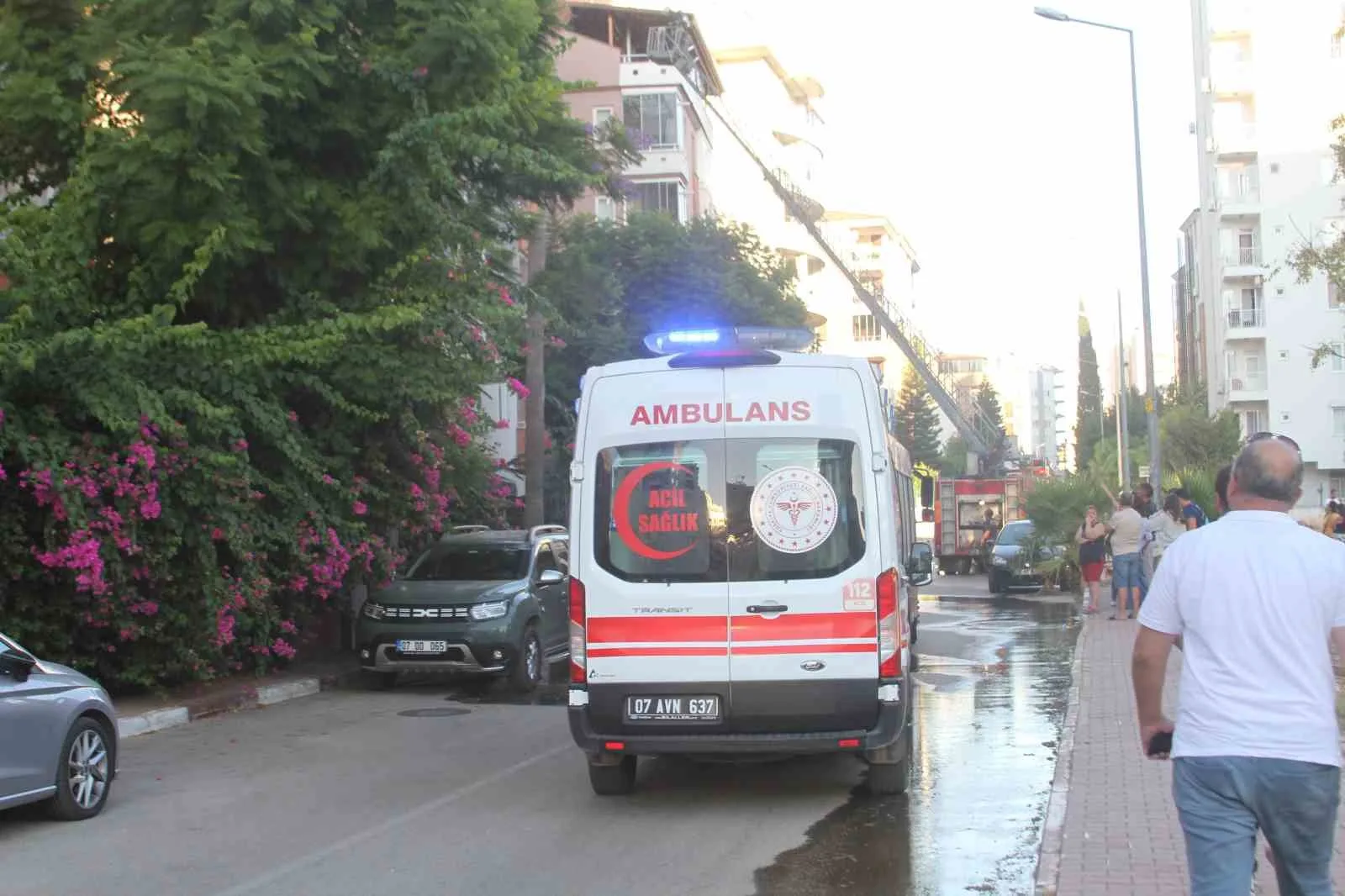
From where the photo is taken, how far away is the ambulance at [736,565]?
8.49 meters

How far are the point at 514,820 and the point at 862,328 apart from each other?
8699cm

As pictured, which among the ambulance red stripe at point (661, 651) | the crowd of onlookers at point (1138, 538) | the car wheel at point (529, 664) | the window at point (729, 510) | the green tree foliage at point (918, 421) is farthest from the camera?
the green tree foliage at point (918, 421)

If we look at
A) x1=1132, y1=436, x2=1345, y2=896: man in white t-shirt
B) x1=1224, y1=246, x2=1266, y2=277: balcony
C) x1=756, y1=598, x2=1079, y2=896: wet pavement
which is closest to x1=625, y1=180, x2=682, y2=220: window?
x1=756, y1=598, x2=1079, y2=896: wet pavement

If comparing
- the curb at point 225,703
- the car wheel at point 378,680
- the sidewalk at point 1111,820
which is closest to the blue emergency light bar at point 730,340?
the sidewalk at point 1111,820

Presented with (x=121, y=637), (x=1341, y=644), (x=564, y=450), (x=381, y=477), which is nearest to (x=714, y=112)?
(x=564, y=450)

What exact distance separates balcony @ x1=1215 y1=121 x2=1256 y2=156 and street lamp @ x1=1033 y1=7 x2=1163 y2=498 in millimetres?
41403

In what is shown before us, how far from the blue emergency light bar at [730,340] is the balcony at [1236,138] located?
62.1 meters

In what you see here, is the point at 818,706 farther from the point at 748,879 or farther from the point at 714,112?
the point at 714,112

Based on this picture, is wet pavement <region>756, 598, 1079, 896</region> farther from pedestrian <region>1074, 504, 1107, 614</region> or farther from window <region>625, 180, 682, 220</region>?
window <region>625, 180, 682, 220</region>

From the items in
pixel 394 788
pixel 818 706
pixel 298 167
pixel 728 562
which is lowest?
pixel 394 788

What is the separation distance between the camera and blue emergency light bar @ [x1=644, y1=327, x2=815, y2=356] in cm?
912

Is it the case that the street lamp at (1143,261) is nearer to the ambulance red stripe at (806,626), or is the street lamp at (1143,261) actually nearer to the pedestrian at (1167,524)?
the pedestrian at (1167,524)

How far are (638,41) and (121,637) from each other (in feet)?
135

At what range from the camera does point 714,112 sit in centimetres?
5497
